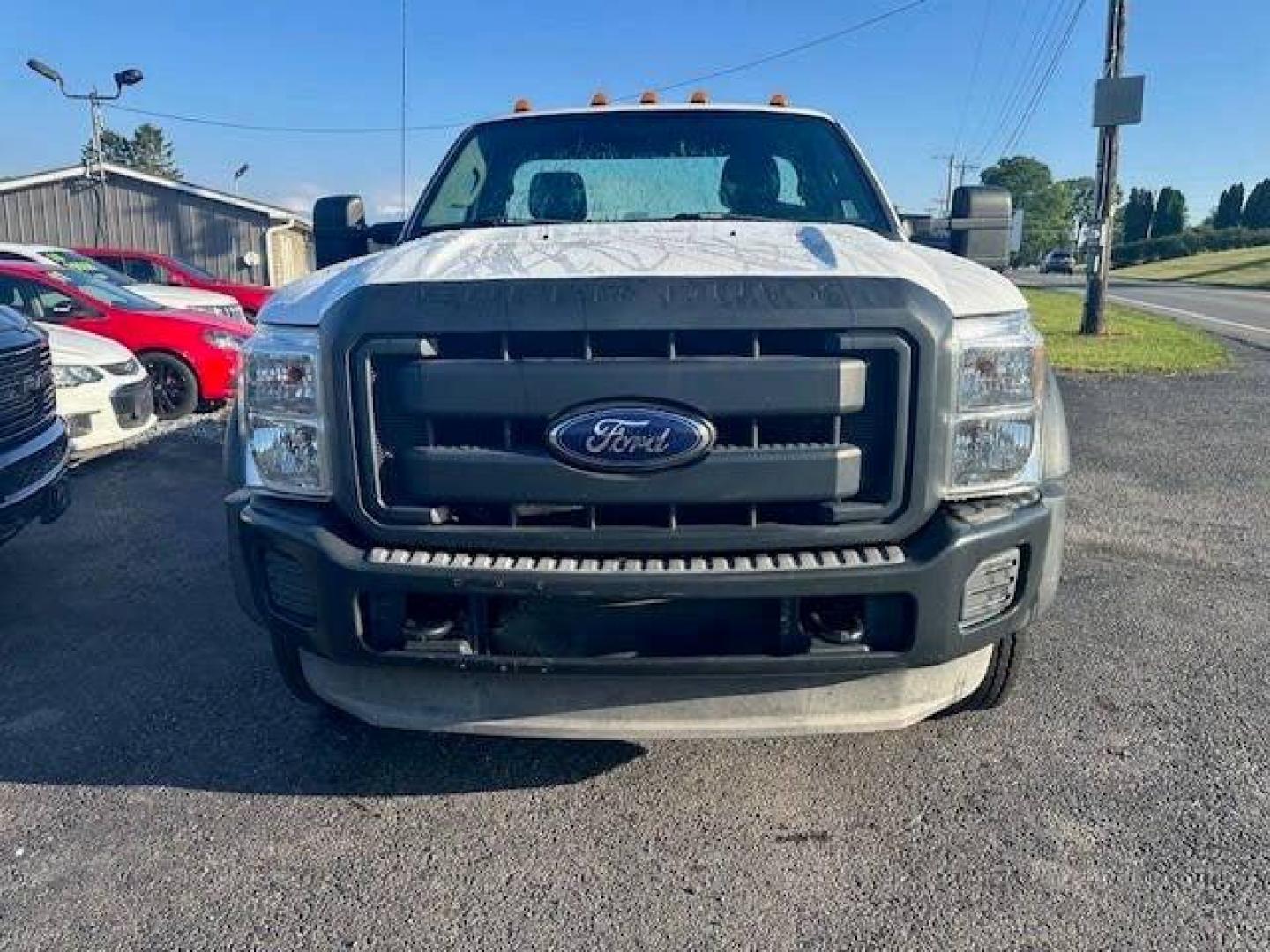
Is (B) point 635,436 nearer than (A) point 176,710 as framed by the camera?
Yes

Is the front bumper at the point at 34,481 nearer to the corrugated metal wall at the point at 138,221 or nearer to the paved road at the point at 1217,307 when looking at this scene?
the paved road at the point at 1217,307

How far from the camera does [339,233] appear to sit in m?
3.96

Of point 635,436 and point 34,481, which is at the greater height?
point 635,436

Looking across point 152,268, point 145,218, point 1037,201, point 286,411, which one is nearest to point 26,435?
point 286,411

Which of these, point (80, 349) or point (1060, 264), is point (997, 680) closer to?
point (80, 349)

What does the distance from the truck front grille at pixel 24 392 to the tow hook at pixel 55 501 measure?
0.27 m

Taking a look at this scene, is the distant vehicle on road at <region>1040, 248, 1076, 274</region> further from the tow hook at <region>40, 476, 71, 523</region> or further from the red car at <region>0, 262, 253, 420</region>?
the tow hook at <region>40, 476, 71, 523</region>

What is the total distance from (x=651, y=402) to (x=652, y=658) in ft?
2.05

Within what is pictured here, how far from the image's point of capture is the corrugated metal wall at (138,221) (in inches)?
972

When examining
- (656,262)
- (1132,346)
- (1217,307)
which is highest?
(656,262)

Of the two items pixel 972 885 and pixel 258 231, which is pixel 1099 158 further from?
pixel 258 231

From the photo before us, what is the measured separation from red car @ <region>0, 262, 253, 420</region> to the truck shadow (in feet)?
14.4

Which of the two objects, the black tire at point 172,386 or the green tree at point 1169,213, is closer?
the black tire at point 172,386

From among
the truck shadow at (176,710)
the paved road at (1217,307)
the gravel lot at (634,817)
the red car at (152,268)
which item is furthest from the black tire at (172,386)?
the paved road at (1217,307)
